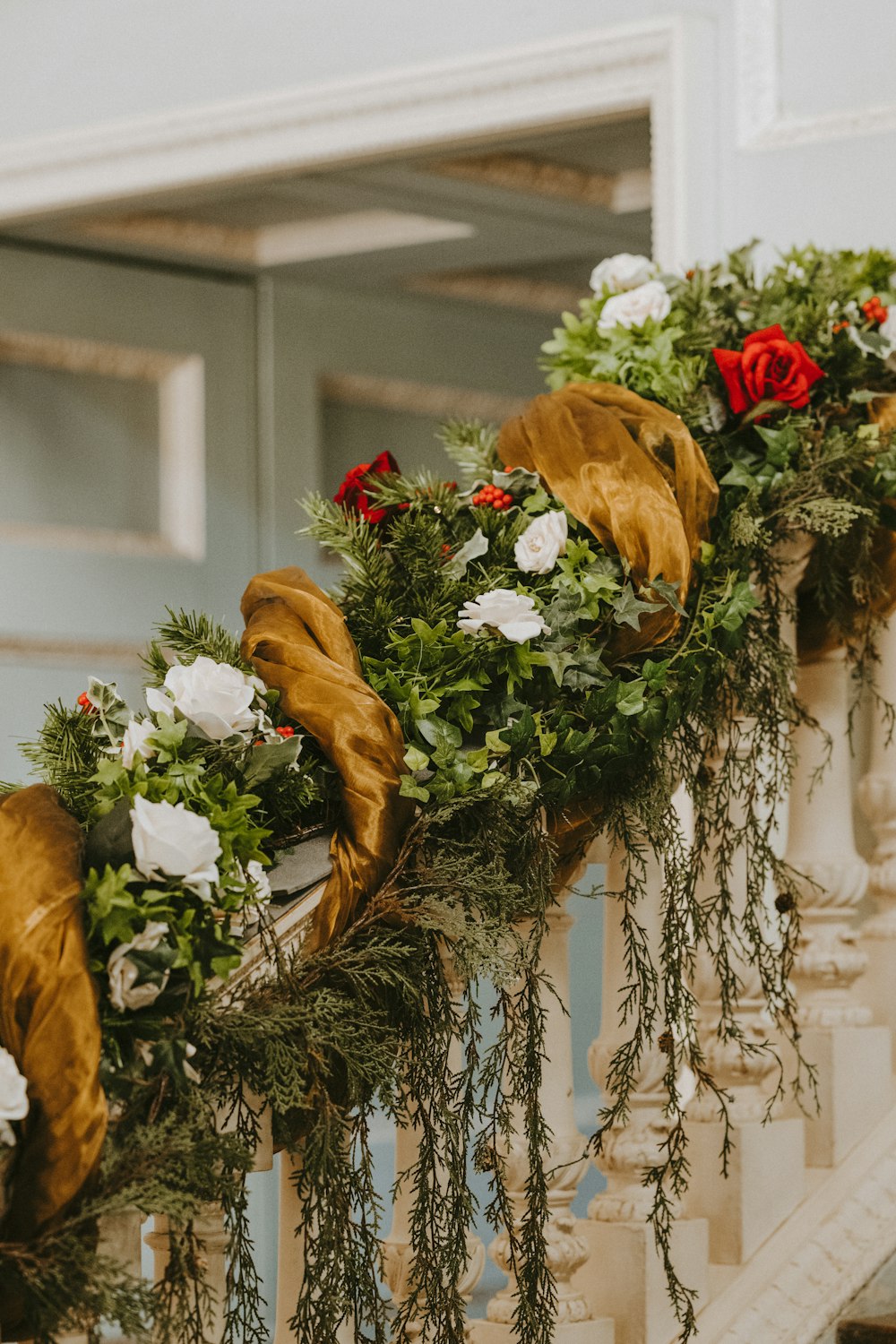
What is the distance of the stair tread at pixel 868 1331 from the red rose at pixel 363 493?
794 millimetres

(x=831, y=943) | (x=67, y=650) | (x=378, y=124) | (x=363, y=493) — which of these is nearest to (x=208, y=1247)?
(x=363, y=493)

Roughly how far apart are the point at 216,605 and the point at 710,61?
4.95 feet

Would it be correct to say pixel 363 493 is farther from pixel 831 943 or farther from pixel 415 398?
pixel 415 398

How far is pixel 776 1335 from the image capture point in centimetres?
139

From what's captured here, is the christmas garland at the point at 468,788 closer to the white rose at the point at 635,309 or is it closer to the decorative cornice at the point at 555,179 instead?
the white rose at the point at 635,309

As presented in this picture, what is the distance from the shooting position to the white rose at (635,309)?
1510mm

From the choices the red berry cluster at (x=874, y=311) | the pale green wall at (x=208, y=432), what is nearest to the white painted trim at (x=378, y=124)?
the pale green wall at (x=208, y=432)

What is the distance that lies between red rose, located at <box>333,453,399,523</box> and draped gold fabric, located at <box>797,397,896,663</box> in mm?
421

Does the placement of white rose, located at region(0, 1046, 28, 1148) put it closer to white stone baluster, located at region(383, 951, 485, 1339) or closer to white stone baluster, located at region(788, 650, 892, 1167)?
white stone baluster, located at region(383, 951, 485, 1339)

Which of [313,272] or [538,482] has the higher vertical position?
[313,272]

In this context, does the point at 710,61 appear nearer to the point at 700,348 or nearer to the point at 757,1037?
the point at 700,348

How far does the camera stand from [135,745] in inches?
39.0

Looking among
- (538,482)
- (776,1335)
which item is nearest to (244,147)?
(538,482)

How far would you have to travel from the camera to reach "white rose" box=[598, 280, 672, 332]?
1.51 m
